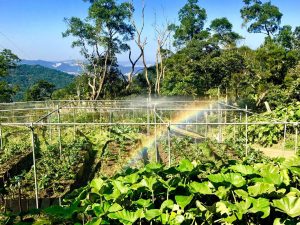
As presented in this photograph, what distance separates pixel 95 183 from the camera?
133 inches

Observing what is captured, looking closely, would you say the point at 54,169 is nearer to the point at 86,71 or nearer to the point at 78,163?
the point at 78,163

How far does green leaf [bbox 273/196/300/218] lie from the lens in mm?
3042

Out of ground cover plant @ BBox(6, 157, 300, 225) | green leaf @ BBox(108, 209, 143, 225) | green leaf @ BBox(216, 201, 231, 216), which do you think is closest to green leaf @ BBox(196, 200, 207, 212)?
ground cover plant @ BBox(6, 157, 300, 225)

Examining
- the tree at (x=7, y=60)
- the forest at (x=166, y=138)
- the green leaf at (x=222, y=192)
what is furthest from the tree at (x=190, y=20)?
the green leaf at (x=222, y=192)

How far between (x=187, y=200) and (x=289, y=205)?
2.79 feet

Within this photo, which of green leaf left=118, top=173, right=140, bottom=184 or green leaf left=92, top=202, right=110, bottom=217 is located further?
green leaf left=118, top=173, right=140, bottom=184

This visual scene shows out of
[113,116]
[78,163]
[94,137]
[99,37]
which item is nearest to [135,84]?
[99,37]

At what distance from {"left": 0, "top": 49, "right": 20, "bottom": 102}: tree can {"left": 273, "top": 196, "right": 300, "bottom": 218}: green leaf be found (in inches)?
1067

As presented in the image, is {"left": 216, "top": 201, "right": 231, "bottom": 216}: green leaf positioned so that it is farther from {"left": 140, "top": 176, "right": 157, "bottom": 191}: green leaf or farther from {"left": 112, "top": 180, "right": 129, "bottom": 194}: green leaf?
{"left": 112, "top": 180, "right": 129, "bottom": 194}: green leaf

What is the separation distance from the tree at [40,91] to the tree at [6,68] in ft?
21.6

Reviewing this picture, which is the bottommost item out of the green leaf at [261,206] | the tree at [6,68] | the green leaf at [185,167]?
the green leaf at [261,206]

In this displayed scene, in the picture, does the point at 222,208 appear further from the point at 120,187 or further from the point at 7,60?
the point at 7,60

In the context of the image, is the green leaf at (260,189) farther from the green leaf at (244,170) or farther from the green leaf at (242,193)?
the green leaf at (244,170)

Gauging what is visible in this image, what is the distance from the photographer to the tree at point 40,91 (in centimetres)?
3762
